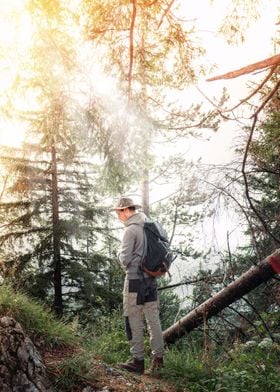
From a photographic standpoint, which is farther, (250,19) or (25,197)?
(25,197)

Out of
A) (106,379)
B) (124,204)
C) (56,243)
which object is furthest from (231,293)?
(56,243)

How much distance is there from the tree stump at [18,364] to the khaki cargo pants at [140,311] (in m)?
1.22

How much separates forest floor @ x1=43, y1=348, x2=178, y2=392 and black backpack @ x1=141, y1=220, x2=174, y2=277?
3.58ft

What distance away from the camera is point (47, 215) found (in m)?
12.9

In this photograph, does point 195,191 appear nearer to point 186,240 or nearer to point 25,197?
point 25,197

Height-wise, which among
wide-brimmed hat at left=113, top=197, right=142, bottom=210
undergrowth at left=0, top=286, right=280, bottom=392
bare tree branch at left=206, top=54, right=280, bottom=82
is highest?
bare tree branch at left=206, top=54, right=280, bottom=82

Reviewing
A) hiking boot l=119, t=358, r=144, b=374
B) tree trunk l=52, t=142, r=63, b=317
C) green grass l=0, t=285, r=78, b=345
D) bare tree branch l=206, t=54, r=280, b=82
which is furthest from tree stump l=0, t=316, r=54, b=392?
tree trunk l=52, t=142, r=63, b=317

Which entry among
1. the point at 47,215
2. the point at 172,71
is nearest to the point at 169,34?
the point at 172,71

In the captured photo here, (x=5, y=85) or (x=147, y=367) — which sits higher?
(x=5, y=85)

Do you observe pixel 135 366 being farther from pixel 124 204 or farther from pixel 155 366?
pixel 124 204

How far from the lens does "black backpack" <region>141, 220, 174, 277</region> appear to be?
440cm

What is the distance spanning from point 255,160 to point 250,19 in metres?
2.03

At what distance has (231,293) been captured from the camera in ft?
16.8

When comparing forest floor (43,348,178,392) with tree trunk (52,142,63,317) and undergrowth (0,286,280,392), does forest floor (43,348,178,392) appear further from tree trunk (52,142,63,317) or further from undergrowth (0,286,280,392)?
tree trunk (52,142,63,317)
